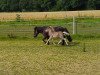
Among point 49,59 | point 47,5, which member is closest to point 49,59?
point 49,59

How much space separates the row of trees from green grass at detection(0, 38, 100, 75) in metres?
62.8

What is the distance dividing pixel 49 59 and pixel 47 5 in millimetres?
71540

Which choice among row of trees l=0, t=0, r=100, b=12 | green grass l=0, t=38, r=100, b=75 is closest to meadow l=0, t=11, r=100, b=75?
green grass l=0, t=38, r=100, b=75

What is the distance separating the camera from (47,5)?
8431 centimetres

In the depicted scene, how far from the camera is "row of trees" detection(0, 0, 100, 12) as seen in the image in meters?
80.1

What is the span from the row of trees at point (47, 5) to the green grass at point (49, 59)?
62758 millimetres

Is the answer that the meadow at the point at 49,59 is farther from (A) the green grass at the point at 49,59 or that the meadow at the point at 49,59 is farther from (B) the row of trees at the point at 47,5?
(B) the row of trees at the point at 47,5

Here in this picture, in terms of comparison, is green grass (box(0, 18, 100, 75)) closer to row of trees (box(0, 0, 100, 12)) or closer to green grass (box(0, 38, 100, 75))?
green grass (box(0, 38, 100, 75))

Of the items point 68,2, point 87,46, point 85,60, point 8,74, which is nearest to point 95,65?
point 85,60

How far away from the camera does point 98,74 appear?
34.7ft

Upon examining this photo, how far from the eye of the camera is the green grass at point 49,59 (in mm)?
11055

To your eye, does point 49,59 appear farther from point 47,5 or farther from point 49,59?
point 47,5

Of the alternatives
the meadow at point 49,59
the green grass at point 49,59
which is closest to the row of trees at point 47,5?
the meadow at point 49,59

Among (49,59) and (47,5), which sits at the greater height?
(49,59)
